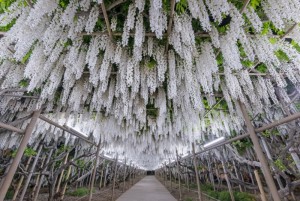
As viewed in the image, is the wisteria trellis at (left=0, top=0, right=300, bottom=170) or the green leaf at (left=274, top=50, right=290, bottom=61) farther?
the green leaf at (left=274, top=50, right=290, bottom=61)

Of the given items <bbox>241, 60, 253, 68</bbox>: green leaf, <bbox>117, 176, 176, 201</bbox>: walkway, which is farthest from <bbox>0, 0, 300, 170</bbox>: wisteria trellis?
<bbox>117, 176, 176, 201</bbox>: walkway

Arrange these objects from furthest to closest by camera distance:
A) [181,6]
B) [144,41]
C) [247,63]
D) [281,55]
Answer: [247,63] → [281,55] → [144,41] → [181,6]

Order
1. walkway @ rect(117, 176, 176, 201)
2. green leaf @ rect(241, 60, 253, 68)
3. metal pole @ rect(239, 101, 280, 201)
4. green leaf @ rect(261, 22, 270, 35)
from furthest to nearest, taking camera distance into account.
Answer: walkway @ rect(117, 176, 176, 201)
green leaf @ rect(241, 60, 253, 68)
green leaf @ rect(261, 22, 270, 35)
metal pole @ rect(239, 101, 280, 201)

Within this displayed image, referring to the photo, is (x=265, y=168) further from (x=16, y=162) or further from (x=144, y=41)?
(x=16, y=162)

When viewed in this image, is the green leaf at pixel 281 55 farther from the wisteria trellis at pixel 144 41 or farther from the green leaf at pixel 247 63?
the green leaf at pixel 247 63

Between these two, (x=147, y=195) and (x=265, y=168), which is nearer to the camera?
(x=265, y=168)

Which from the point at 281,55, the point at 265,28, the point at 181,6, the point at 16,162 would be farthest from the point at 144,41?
the point at 16,162

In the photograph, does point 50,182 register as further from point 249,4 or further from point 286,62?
point 286,62

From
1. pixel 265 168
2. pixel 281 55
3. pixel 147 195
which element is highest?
pixel 281 55

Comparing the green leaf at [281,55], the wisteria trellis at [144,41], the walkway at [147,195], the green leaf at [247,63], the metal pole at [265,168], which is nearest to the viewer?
the metal pole at [265,168]

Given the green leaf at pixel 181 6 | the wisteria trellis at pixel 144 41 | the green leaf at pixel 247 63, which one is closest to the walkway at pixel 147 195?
the wisteria trellis at pixel 144 41

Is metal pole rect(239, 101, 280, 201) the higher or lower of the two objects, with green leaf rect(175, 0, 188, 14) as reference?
lower

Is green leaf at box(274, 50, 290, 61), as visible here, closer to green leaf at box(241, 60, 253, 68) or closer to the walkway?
green leaf at box(241, 60, 253, 68)

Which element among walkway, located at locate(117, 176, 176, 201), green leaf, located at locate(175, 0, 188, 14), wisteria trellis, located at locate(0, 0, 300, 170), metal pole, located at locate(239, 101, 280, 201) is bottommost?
walkway, located at locate(117, 176, 176, 201)
